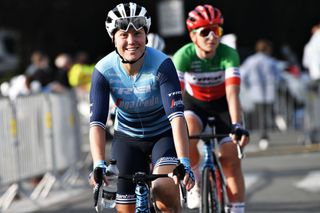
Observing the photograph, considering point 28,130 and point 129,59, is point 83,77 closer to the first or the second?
point 28,130

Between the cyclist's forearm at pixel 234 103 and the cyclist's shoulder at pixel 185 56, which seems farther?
the cyclist's shoulder at pixel 185 56

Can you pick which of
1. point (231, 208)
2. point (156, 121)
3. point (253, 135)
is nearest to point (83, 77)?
point (253, 135)

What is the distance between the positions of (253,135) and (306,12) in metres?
15.7

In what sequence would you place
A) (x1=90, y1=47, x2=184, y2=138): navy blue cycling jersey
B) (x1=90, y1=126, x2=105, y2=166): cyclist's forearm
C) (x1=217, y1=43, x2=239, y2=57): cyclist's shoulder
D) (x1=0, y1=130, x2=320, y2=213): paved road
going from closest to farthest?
(x1=90, y1=126, x2=105, y2=166): cyclist's forearm, (x1=90, y1=47, x2=184, y2=138): navy blue cycling jersey, (x1=217, y1=43, x2=239, y2=57): cyclist's shoulder, (x1=0, y1=130, x2=320, y2=213): paved road

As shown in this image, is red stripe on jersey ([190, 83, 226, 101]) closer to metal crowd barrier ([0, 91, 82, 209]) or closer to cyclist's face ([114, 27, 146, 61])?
cyclist's face ([114, 27, 146, 61])

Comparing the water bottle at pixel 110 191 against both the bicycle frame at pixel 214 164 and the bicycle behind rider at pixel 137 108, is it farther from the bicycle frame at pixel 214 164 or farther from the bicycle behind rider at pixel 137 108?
the bicycle frame at pixel 214 164

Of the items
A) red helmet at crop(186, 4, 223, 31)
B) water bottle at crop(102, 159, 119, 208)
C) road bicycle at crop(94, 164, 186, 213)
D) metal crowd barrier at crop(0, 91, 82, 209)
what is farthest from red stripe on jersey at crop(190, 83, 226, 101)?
metal crowd barrier at crop(0, 91, 82, 209)

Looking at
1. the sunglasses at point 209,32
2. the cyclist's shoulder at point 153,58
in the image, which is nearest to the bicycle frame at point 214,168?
the sunglasses at point 209,32

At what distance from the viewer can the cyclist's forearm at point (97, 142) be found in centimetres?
663

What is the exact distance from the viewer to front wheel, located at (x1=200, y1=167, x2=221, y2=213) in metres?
8.29

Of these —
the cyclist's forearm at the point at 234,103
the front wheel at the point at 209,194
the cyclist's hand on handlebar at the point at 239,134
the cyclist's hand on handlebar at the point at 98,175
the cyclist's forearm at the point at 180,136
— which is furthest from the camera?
the cyclist's forearm at the point at 234,103

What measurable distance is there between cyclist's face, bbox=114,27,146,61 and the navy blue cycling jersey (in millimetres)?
179

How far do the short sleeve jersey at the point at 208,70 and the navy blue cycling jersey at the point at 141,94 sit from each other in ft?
5.88

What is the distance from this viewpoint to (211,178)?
8586 millimetres
